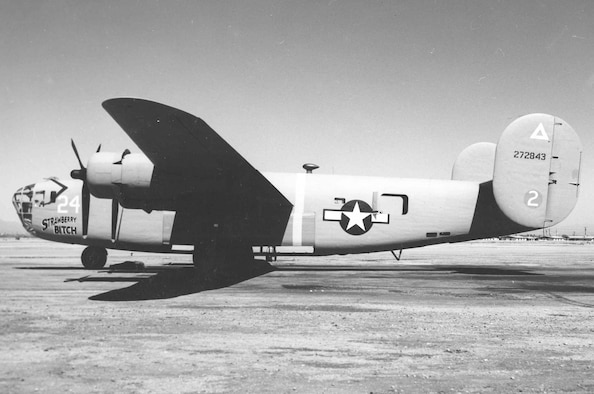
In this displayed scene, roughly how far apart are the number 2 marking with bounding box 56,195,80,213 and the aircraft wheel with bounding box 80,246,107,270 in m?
1.78

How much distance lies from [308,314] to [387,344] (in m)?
2.35

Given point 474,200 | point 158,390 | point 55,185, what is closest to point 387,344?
point 158,390

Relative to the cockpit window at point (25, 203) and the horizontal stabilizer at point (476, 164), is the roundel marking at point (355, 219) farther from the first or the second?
the cockpit window at point (25, 203)

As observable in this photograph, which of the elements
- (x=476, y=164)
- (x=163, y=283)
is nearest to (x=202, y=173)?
(x=163, y=283)

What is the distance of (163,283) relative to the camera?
41.0 feet

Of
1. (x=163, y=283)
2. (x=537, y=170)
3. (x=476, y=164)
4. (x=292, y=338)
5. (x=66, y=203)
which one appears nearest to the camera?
(x=292, y=338)

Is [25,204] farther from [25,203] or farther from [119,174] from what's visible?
[119,174]

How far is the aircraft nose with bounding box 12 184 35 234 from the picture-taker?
1597 centimetres

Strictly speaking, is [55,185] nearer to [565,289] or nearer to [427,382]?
[427,382]

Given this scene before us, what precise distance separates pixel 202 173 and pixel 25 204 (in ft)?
24.6

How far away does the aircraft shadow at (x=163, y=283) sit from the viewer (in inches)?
400

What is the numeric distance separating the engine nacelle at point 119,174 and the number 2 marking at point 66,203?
10.1 feet

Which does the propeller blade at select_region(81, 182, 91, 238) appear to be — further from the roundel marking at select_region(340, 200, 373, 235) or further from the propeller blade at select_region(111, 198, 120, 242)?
the roundel marking at select_region(340, 200, 373, 235)

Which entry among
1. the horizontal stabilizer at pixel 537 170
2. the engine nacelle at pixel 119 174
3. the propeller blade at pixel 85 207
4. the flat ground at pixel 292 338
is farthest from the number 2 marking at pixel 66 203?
the horizontal stabilizer at pixel 537 170
